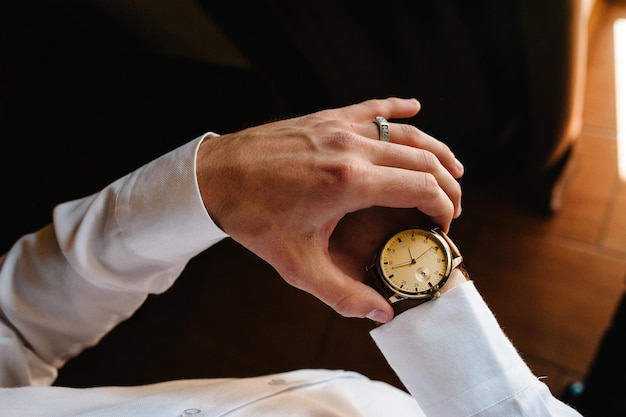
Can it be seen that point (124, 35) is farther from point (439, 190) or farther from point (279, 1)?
point (439, 190)

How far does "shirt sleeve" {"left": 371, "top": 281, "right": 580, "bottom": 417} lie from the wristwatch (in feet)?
0.07

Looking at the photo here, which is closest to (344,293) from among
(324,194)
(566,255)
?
(324,194)

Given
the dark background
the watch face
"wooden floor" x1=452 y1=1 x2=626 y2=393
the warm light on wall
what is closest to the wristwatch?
the watch face

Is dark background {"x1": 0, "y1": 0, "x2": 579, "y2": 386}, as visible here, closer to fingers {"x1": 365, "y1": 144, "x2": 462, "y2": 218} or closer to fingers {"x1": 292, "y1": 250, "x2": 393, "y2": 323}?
fingers {"x1": 365, "y1": 144, "x2": 462, "y2": 218}

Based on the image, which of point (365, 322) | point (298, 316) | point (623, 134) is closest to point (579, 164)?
point (623, 134)

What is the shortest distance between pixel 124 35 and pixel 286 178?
1.20m

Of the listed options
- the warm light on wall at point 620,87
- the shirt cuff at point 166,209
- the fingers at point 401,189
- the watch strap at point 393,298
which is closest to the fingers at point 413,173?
the fingers at point 401,189

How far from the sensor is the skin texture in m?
0.63

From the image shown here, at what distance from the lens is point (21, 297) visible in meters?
0.75

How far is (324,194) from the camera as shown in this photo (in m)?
0.63

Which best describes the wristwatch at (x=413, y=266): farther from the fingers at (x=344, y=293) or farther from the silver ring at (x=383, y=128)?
the silver ring at (x=383, y=128)

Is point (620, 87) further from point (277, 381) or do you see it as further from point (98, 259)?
point (98, 259)

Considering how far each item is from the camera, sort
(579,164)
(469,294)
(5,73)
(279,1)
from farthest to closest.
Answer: (579,164) → (5,73) → (279,1) → (469,294)

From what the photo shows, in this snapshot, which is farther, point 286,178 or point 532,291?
point 532,291
